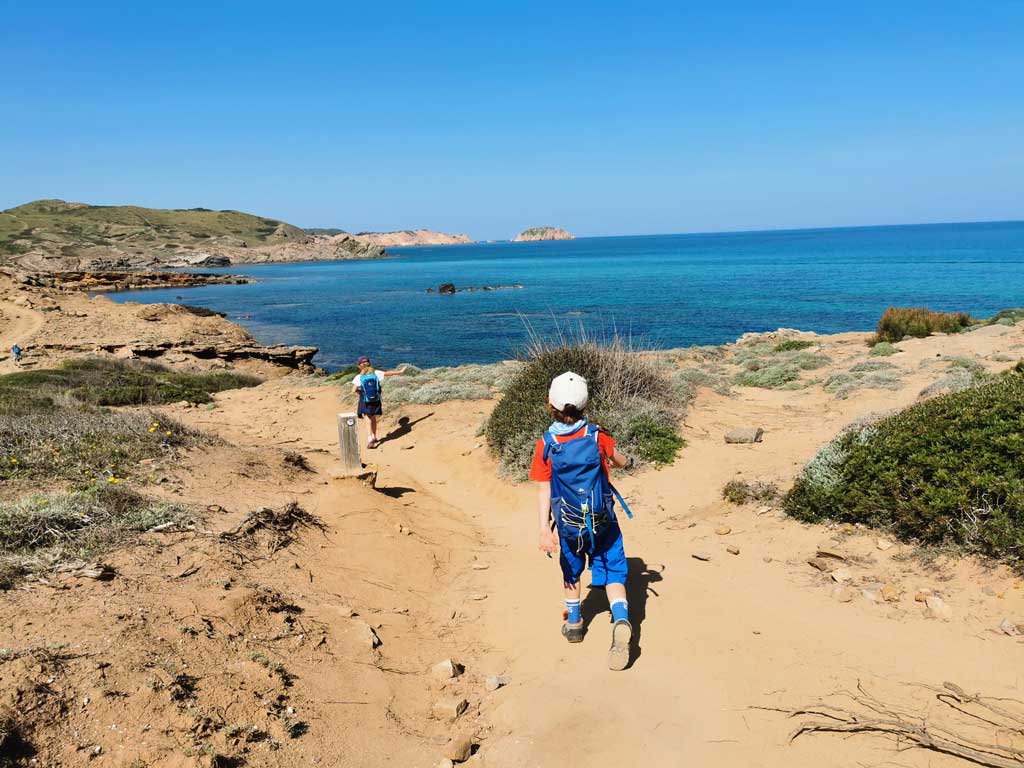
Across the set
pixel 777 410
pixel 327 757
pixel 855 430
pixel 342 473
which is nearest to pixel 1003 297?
pixel 777 410

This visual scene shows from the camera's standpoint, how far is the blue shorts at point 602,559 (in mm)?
4699

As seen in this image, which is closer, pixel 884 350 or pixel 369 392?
pixel 369 392

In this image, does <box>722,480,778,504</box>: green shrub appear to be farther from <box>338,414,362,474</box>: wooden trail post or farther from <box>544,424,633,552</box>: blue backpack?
<box>338,414,362,474</box>: wooden trail post

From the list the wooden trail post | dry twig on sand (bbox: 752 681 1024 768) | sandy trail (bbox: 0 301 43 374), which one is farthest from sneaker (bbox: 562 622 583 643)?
sandy trail (bbox: 0 301 43 374)

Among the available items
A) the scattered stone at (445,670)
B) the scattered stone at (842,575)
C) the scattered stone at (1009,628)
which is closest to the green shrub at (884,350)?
the scattered stone at (842,575)

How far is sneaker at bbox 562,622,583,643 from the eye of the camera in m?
4.88

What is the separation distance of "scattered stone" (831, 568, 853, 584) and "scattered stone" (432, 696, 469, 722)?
344 cm

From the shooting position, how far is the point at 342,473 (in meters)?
8.48

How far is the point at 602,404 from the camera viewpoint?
1073 centimetres

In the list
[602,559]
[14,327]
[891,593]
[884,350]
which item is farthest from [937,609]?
[14,327]

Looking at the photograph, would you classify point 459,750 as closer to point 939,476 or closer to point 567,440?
point 567,440

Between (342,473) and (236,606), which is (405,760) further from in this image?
(342,473)

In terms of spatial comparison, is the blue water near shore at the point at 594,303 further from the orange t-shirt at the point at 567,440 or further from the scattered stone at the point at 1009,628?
the scattered stone at the point at 1009,628

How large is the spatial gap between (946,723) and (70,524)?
637 centimetres
